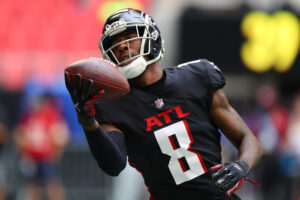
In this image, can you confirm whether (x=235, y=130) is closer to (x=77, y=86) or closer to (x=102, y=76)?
(x=102, y=76)

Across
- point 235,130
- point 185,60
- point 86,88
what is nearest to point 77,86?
point 86,88

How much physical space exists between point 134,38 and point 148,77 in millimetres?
228

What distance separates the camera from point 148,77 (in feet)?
11.1

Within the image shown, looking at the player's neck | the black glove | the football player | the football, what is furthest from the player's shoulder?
the black glove

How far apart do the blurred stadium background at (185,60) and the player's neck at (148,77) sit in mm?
4837

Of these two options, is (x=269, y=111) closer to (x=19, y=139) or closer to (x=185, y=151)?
(x=19, y=139)

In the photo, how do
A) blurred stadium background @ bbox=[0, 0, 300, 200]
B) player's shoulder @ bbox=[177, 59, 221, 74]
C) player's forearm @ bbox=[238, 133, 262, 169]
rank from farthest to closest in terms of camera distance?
blurred stadium background @ bbox=[0, 0, 300, 200] < player's shoulder @ bbox=[177, 59, 221, 74] < player's forearm @ bbox=[238, 133, 262, 169]

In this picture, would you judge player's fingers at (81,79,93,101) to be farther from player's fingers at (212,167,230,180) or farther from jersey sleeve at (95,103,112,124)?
player's fingers at (212,167,230,180)

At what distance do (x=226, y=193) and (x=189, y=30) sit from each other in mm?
7585

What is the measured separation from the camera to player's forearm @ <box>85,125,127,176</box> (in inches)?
115

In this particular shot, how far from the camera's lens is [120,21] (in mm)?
3291

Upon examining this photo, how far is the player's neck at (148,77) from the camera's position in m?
3.36

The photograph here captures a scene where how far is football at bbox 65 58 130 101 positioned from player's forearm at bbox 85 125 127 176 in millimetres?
174

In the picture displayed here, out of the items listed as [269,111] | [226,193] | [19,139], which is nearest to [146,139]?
[226,193]
